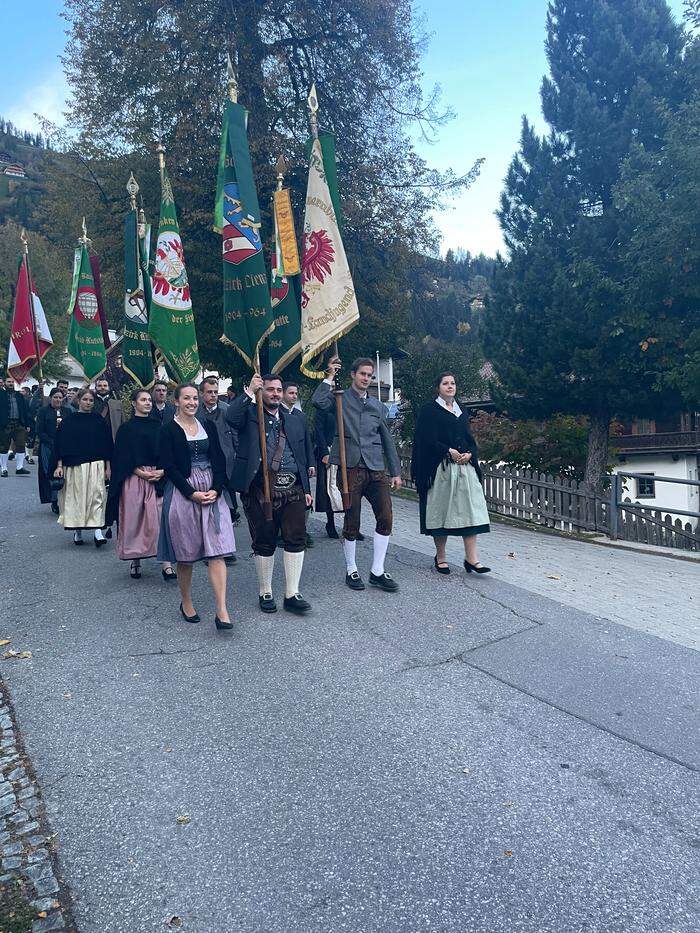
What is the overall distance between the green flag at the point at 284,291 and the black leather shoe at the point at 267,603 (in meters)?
2.44

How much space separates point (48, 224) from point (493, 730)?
783 inches

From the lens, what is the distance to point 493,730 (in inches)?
152

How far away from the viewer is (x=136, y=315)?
10.2 m

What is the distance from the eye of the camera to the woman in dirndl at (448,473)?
7207 mm

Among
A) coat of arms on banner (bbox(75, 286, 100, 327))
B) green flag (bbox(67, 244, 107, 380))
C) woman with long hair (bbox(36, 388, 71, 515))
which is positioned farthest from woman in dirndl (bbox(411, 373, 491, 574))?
coat of arms on banner (bbox(75, 286, 100, 327))

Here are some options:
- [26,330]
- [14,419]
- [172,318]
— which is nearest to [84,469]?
[172,318]

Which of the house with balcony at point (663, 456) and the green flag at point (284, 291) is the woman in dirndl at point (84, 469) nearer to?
the green flag at point (284, 291)

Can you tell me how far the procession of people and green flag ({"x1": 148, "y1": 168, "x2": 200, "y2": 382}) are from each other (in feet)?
1.67

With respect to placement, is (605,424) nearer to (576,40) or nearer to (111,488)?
(576,40)

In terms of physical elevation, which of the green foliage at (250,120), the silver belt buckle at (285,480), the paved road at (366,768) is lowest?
the paved road at (366,768)

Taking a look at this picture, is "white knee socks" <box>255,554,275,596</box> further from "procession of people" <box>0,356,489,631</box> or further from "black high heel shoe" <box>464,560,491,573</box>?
"black high heel shoe" <box>464,560,491,573</box>

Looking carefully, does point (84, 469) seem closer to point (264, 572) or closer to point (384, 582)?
point (264, 572)

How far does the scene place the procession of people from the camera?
18.2 ft

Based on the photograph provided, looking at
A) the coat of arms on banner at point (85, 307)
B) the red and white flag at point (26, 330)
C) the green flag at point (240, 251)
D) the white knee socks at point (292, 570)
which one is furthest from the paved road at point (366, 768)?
the red and white flag at point (26, 330)
